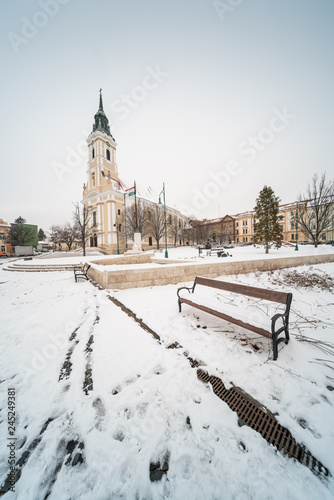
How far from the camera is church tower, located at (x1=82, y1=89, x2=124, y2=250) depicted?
105 feet

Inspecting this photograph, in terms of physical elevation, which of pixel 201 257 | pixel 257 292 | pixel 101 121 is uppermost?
pixel 101 121

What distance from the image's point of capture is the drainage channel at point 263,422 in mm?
1344

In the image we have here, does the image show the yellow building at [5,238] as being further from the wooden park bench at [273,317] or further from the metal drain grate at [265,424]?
the metal drain grate at [265,424]

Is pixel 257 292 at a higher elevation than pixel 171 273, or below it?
higher

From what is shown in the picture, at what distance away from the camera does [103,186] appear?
33.4 metres

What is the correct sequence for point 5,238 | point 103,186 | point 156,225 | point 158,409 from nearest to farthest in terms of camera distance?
point 158,409, point 103,186, point 156,225, point 5,238

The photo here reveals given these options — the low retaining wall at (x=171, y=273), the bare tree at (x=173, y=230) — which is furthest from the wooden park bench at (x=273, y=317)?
the bare tree at (x=173, y=230)

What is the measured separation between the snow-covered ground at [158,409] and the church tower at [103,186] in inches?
1111

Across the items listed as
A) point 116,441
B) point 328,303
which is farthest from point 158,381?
point 328,303

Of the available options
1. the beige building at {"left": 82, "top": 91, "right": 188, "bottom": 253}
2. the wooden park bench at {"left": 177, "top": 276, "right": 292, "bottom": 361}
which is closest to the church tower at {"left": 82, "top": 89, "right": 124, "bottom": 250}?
the beige building at {"left": 82, "top": 91, "right": 188, "bottom": 253}

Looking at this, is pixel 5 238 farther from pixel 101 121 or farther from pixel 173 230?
pixel 173 230

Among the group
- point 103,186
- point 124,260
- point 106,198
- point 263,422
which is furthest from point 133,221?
point 263,422

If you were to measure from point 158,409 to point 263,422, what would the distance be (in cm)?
101

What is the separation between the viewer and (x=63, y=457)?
1.42 metres
